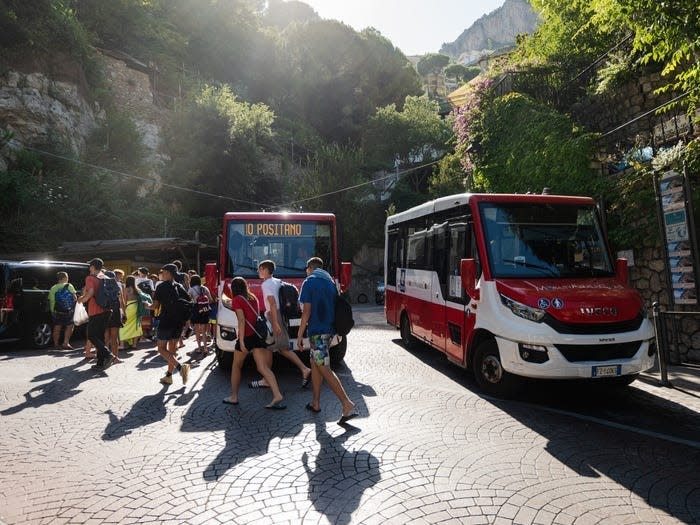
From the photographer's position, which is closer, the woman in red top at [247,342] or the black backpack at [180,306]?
the woman in red top at [247,342]

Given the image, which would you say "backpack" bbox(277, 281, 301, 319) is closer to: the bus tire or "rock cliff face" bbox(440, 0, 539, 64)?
the bus tire

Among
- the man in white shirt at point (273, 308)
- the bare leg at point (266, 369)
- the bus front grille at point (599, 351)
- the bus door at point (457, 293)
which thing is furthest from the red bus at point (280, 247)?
the bus front grille at point (599, 351)

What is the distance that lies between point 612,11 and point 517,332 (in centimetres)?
426

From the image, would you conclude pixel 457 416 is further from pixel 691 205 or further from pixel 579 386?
pixel 691 205

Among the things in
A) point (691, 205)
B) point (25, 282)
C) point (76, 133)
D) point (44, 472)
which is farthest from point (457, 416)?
point (76, 133)

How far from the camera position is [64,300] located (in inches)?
418

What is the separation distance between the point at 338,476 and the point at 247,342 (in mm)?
2459

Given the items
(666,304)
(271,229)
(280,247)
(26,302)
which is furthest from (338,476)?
(26,302)

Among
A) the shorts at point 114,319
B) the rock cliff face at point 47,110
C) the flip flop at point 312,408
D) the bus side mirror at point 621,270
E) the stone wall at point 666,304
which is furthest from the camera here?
the rock cliff face at point 47,110

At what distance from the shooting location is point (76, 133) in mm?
28062

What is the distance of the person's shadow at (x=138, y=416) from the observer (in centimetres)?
493

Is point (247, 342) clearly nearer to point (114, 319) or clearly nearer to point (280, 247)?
point (280, 247)

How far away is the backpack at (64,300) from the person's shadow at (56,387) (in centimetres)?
234

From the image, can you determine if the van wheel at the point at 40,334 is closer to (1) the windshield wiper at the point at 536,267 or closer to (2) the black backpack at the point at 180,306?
(2) the black backpack at the point at 180,306
